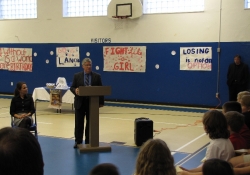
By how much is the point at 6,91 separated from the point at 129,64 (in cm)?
551

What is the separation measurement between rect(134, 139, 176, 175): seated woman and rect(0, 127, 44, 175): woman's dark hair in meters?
1.22

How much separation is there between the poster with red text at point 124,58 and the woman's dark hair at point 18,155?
1110cm

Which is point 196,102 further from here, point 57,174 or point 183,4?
point 57,174

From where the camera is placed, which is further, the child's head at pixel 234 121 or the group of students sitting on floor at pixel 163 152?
the child's head at pixel 234 121

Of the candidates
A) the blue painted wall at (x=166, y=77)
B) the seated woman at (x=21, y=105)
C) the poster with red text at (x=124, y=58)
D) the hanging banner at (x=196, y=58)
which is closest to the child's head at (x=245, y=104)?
the seated woman at (x=21, y=105)

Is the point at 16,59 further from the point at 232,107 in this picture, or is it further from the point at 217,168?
the point at 217,168

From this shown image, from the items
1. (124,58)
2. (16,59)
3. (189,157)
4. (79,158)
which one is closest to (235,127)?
(189,157)

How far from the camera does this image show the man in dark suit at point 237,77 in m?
10.5

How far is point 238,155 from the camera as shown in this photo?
3.59 m

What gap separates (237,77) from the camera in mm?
10469

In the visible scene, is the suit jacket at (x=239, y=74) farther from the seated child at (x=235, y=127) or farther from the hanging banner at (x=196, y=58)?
the seated child at (x=235, y=127)

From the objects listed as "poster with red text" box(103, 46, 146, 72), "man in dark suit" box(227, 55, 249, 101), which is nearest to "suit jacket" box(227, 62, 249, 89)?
"man in dark suit" box(227, 55, 249, 101)

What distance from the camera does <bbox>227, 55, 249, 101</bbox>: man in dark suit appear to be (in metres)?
10.5

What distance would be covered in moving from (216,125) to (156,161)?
1.39 m
